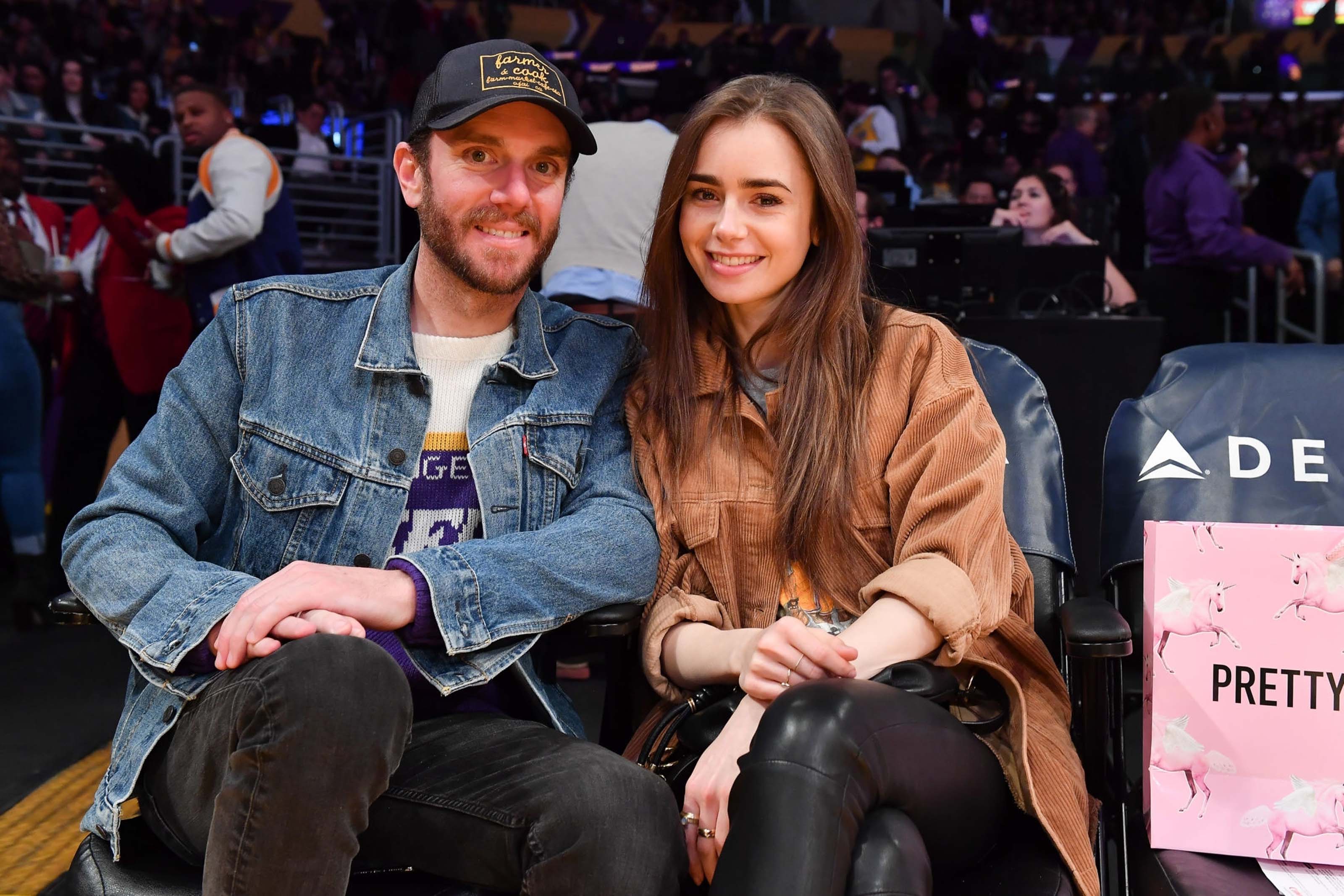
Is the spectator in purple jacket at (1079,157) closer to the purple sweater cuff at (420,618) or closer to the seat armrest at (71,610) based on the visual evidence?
the purple sweater cuff at (420,618)

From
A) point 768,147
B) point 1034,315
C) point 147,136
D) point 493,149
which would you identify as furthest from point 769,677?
point 147,136

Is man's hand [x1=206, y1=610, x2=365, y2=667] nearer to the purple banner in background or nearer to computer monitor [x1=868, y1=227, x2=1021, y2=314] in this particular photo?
computer monitor [x1=868, y1=227, x2=1021, y2=314]

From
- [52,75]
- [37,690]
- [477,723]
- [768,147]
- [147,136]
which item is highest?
[52,75]

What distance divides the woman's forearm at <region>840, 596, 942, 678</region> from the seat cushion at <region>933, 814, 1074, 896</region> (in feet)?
0.87

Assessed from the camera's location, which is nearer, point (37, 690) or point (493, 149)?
point (493, 149)

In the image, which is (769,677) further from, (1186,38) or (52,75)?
(1186,38)

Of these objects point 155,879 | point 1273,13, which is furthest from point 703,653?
point 1273,13

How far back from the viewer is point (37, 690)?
12.1ft

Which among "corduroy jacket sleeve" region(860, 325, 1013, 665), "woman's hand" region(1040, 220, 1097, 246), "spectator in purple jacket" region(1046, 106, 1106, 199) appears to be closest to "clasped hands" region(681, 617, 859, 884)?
"corduroy jacket sleeve" region(860, 325, 1013, 665)

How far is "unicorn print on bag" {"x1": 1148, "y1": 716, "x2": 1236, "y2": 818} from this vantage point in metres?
1.63

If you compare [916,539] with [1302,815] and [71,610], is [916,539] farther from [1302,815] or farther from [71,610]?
[71,610]

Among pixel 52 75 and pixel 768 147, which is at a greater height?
pixel 52 75

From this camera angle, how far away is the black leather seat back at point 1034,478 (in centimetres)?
204

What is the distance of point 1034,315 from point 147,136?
6.09 metres
